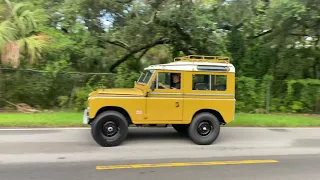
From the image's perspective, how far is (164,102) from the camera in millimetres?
8469

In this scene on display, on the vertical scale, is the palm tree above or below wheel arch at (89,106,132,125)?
above

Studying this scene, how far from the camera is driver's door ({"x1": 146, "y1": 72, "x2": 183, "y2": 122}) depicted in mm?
8422

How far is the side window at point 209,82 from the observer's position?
872 cm

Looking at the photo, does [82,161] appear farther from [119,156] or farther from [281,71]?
[281,71]

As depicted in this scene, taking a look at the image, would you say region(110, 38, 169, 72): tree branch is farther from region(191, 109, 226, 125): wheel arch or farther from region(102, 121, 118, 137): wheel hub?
region(102, 121, 118, 137): wheel hub

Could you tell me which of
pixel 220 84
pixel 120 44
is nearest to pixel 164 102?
pixel 220 84

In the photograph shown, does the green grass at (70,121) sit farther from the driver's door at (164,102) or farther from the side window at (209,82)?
the driver's door at (164,102)

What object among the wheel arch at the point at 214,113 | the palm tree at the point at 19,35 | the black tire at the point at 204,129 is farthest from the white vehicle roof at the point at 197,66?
the palm tree at the point at 19,35

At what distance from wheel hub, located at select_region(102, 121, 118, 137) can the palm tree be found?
6876mm

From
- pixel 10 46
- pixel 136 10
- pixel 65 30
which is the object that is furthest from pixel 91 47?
pixel 10 46

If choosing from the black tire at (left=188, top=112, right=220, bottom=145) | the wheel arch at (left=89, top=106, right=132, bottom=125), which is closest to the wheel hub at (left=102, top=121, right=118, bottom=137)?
the wheel arch at (left=89, top=106, right=132, bottom=125)

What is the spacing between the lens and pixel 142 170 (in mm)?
6105

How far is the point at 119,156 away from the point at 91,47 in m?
10.6

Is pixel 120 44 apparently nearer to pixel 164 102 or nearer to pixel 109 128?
pixel 164 102
